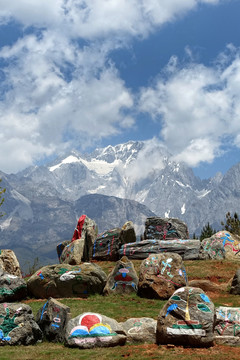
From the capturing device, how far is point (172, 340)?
1467cm

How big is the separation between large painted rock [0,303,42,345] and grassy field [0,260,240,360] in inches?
20.1

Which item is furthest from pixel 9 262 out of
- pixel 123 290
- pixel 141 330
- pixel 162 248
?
pixel 141 330

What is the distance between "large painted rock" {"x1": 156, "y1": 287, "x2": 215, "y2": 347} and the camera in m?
14.5

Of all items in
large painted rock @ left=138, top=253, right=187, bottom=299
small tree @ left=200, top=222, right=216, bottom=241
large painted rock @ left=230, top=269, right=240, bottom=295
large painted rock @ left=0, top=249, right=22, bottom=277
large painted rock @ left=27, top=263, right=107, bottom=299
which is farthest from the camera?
small tree @ left=200, top=222, right=216, bottom=241

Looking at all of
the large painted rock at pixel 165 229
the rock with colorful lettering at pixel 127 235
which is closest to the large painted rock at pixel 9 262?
the rock with colorful lettering at pixel 127 235

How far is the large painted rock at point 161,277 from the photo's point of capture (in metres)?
24.2

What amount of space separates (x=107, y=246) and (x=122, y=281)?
47.3 ft

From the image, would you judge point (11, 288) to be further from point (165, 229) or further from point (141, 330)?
point (165, 229)

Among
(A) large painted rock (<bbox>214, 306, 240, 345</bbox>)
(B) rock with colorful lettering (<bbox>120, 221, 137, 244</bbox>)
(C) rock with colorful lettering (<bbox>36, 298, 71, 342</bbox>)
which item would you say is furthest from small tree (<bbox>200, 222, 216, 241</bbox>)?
(C) rock with colorful lettering (<bbox>36, 298, 71, 342</bbox>)

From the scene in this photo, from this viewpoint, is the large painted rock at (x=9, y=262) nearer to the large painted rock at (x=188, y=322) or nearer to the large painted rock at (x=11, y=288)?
the large painted rock at (x=11, y=288)

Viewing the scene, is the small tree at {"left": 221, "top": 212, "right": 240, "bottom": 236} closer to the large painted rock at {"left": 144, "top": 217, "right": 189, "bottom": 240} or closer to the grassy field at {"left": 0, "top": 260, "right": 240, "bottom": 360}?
the large painted rock at {"left": 144, "top": 217, "right": 189, "bottom": 240}

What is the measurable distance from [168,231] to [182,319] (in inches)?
1100

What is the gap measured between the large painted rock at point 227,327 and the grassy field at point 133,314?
65 centimetres

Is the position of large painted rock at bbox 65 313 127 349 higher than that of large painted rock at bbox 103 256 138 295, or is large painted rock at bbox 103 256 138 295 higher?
large painted rock at bbox 103 256 138 295
